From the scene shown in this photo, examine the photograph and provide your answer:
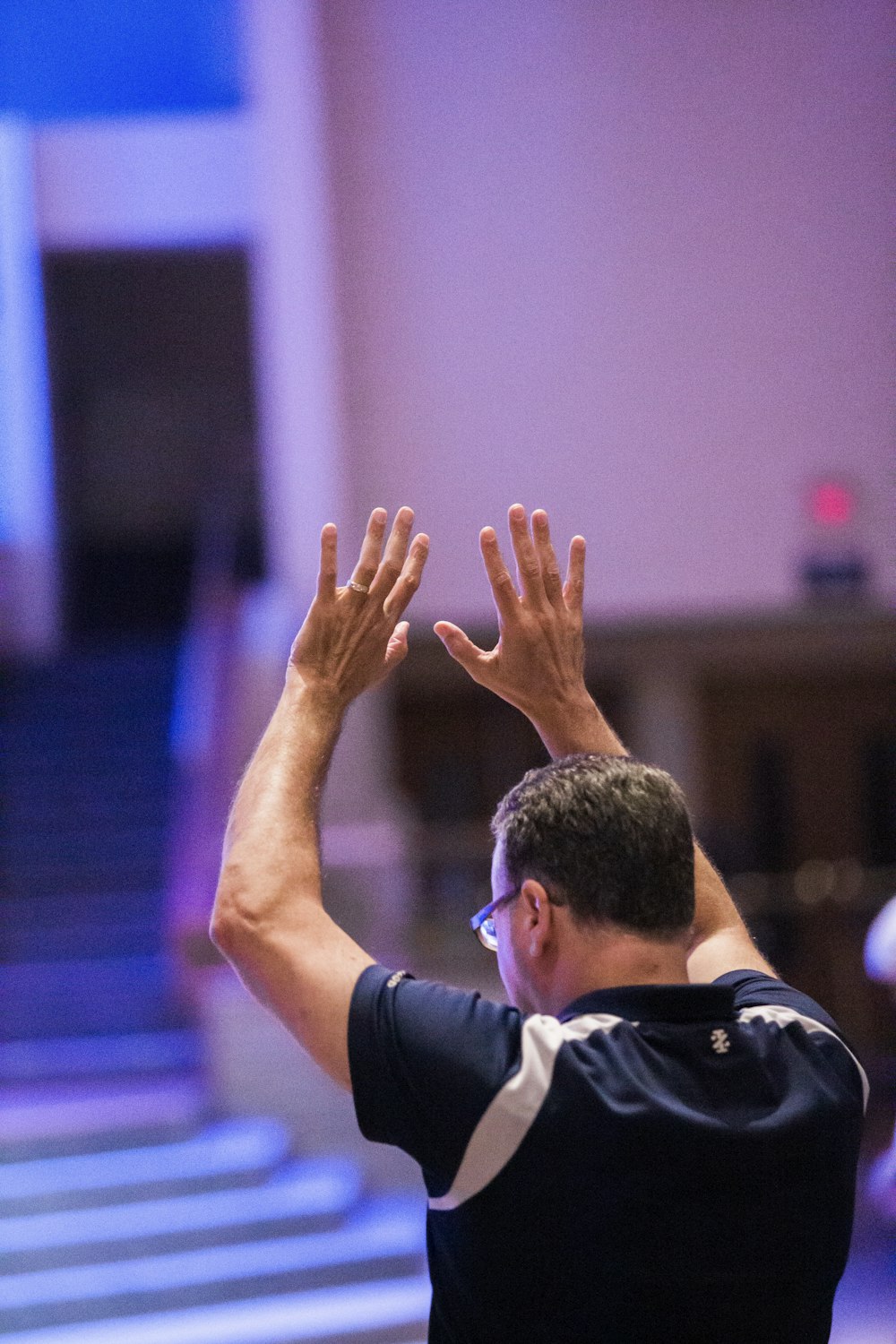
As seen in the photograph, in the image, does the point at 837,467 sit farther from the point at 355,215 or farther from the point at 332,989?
the point at 332,989

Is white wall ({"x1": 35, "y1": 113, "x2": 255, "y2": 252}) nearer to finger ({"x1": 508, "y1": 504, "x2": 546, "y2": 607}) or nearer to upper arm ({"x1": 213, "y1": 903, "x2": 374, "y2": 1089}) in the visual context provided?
finger ({"x1": 508, "y1": 504, "x2": 546, "y2": 607})

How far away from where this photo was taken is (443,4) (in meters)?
7.95

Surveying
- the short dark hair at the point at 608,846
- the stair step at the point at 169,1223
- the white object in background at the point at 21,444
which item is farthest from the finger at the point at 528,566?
the white object in background at the point at 21,444

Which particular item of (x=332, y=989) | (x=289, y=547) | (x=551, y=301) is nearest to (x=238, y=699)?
(x=289, y=547)

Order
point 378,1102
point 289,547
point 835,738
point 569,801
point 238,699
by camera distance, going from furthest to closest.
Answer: point 835,738 → point 289,547 → point 238,699 → point 569,801 → point 378,1102

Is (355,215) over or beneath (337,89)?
beneath

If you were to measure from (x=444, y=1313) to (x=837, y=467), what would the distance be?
724 centimetres

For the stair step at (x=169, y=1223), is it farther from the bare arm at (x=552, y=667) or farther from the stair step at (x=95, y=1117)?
the bare arm at (x=552, y=667)

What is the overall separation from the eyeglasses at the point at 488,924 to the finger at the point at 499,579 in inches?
12.0

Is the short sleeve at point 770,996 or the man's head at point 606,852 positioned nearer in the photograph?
the man's head at point 606,852

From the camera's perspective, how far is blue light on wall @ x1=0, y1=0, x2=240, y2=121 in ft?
27.7

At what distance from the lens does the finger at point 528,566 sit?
4.76 ft

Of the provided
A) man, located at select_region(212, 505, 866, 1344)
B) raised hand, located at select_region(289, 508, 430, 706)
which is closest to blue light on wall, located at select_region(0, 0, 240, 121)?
raised hand, located at select_region(289, 508, 430, 706)

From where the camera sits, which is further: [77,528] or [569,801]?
[77,528]
